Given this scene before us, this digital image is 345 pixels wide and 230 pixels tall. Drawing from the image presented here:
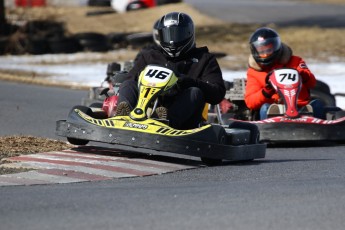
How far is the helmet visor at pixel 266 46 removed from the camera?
1148cm

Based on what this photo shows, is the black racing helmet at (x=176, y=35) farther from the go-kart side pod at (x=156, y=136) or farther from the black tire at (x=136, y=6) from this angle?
the black tire at (x=136, y=6)

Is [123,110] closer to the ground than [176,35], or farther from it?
closer to the ground

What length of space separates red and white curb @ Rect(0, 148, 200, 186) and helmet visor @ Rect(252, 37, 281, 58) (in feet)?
9.61

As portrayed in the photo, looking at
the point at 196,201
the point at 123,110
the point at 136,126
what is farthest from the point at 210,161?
the point at 196,201

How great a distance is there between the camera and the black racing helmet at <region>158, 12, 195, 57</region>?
30.8ft

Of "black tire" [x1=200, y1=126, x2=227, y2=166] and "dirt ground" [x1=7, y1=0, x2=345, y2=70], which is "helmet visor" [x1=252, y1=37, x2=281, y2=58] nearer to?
"black tire" [x1=200, y1=126, x2=227, y2=166]

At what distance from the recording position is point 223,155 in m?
8.60

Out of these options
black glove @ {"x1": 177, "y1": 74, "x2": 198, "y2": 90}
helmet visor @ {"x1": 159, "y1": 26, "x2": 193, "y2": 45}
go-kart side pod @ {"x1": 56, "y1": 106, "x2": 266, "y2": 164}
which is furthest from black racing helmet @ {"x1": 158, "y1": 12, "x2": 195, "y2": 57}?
go-kart side pod @ {"x1": 56, "y1": 106, "x2": 266, "y2": 164}

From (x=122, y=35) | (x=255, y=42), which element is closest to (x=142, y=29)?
(x=122, y=35)

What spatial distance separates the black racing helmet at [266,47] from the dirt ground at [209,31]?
7.40m

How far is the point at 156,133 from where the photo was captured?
8375 mm

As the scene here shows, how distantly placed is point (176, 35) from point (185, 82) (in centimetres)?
62

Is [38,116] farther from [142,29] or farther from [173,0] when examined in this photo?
[173,0]

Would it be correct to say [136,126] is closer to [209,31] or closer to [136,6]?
[209,31]
